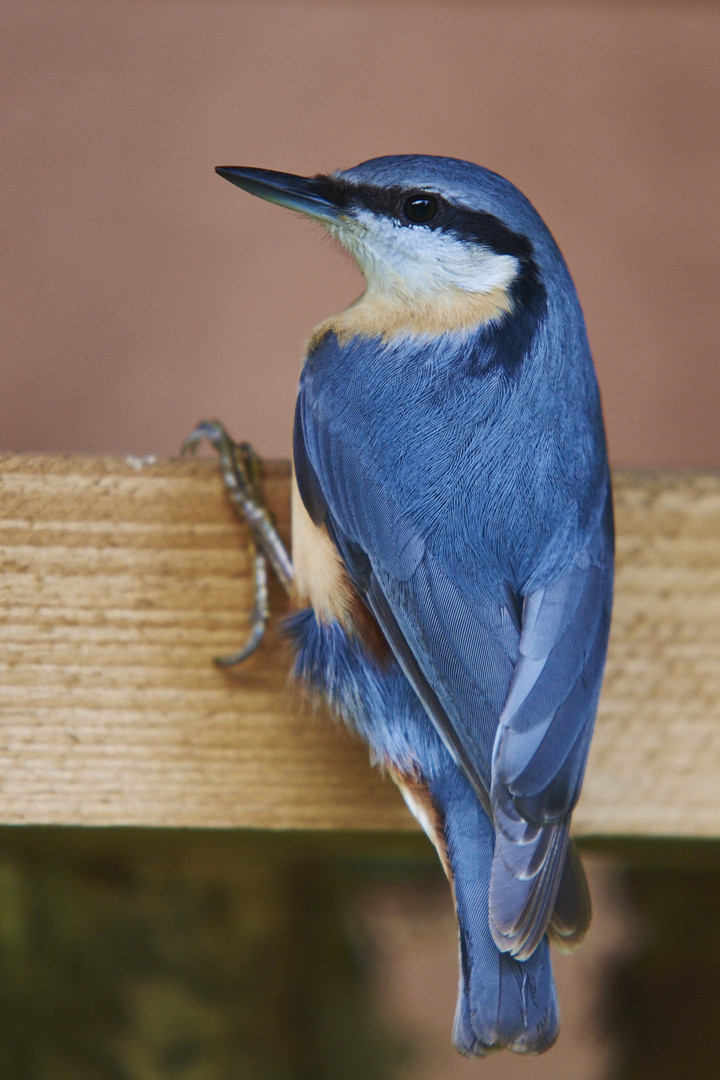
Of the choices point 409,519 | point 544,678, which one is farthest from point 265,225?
point 544,678

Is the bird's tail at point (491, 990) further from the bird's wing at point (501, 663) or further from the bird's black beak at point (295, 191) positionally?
the bird's black beak at point (295, 191)

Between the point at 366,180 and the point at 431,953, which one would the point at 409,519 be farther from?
the point at 431,953

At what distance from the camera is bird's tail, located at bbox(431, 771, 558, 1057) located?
93 cm

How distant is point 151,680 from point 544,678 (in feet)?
1.29

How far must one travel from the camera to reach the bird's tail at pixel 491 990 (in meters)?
0.93

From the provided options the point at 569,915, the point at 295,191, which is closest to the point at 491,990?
the point at 569,915

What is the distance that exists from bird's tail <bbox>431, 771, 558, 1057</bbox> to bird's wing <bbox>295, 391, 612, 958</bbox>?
4 centimetres

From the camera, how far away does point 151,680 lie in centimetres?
114

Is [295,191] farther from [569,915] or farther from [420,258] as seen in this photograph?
[569,915]

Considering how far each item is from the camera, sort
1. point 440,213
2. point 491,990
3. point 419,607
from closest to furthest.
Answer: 1. point 491,990
2. point 419,607
3. point 440,213

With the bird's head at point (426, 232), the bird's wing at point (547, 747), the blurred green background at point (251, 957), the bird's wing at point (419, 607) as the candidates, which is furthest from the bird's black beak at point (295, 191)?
the blurred green background at point (251, 957)

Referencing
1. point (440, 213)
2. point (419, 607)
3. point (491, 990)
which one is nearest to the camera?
point (491, 990)

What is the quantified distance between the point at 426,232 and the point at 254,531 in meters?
0.42

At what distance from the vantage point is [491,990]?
0.94 meters
